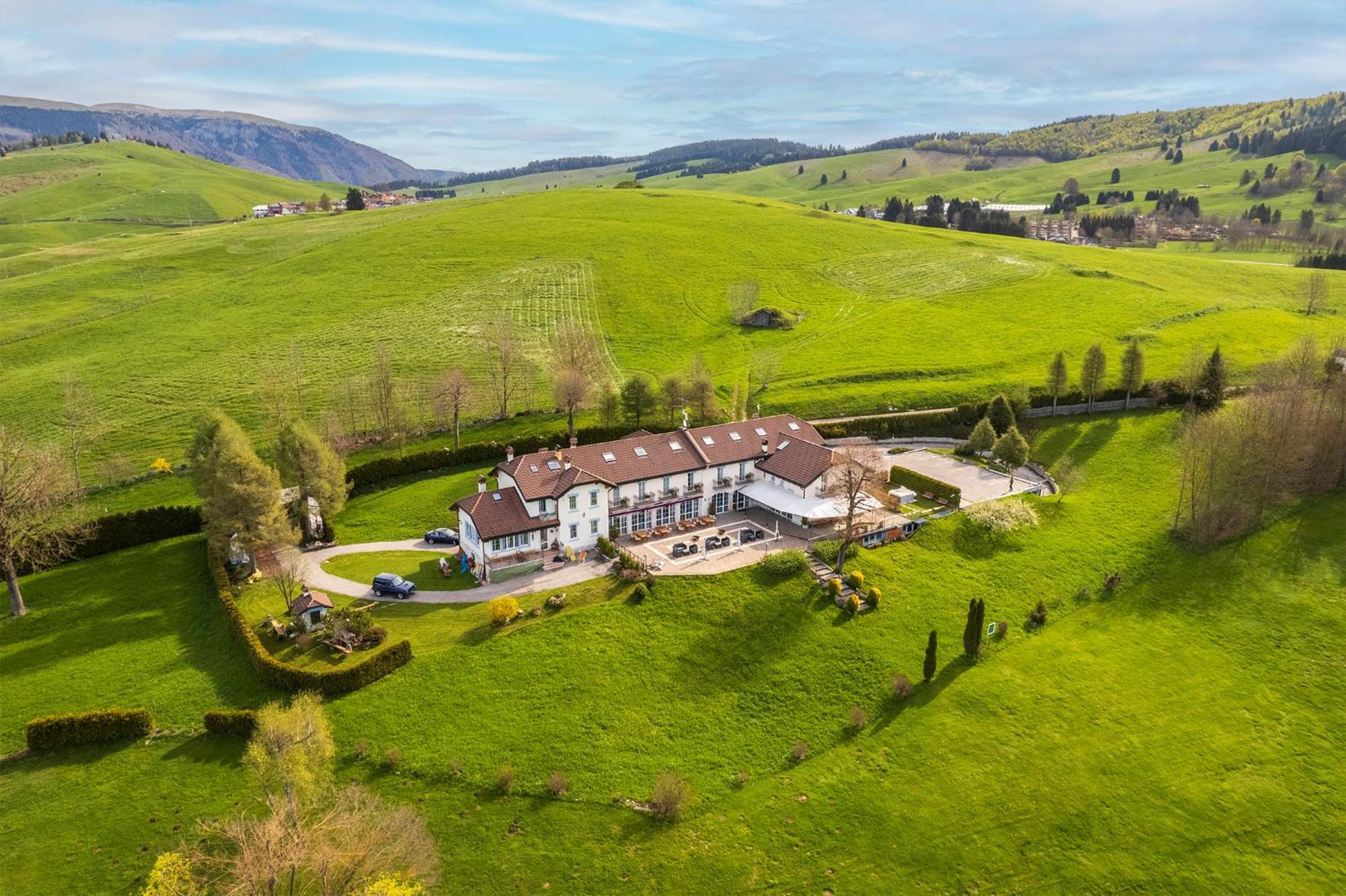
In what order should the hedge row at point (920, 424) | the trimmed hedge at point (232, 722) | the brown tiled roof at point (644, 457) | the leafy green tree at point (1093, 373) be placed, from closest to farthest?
the trimmed hedge at point (232, 722), the brown tiled roof at point (644, 457), the hedge row at point (920, 424), the leafy green tree at point (1093, 373)

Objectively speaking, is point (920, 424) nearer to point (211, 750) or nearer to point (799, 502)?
Result: point (799, 502)

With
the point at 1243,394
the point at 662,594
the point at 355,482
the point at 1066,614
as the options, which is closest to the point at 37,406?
the point at 355,482

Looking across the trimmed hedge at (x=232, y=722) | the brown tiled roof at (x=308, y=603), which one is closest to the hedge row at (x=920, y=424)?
the brown tiled roof at (x=308, y=603)

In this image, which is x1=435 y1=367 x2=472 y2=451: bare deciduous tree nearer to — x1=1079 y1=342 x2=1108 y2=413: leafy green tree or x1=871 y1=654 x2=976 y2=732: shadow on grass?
x1=871 y1=654 x2=976 y2=732: shadow on grass

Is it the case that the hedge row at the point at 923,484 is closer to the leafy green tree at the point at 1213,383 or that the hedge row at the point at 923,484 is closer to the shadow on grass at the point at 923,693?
the shadow on grass at the point at 923,693

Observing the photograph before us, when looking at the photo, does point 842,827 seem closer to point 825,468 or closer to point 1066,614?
point 1066,614
